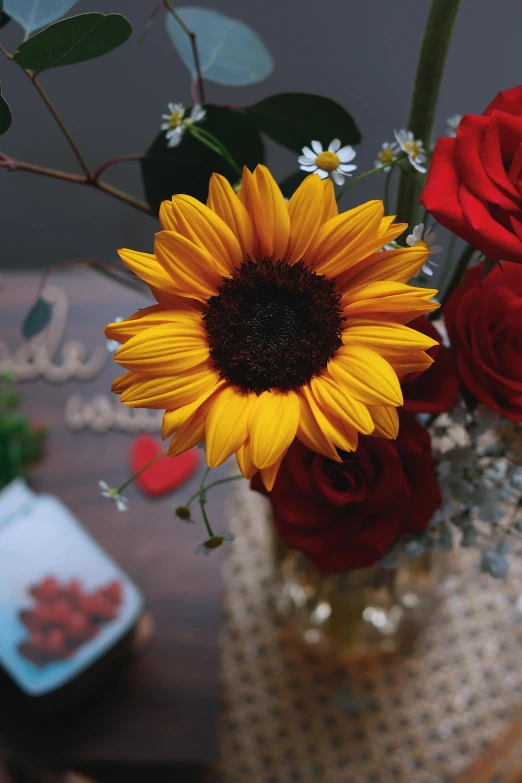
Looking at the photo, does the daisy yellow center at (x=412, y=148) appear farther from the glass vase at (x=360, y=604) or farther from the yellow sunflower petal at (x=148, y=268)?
the glass vase at (x=360, y=604)

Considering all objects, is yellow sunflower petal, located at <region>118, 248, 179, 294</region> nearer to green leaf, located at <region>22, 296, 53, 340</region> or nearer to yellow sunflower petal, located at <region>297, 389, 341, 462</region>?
yellow sunflower petal, located at <region>297, 389, 341, 462</region>

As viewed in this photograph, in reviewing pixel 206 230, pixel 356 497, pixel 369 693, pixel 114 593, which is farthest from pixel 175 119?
pixel 369 693

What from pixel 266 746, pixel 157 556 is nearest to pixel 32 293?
pixel 157 556

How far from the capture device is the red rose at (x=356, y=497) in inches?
13.7

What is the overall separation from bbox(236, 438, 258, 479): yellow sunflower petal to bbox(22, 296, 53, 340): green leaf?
22 cm

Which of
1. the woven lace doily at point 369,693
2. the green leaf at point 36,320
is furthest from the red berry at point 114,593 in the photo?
the green leaf at point 36,320

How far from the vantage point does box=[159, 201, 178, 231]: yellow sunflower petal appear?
0.28 m

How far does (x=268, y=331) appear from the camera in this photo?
1.03 ft

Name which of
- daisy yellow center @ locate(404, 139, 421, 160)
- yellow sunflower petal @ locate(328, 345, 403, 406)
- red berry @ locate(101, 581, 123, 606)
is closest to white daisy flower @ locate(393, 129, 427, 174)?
daisy yellow center @ locate(404, 139, 421, 160)

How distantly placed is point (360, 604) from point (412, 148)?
0.41 metres

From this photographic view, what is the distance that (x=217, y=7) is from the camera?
763 millimetres

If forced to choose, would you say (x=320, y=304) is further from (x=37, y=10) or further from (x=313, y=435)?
(x=37, y=10)

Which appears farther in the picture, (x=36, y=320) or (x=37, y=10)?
(x=36, y=320)

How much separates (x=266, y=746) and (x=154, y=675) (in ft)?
0.40
